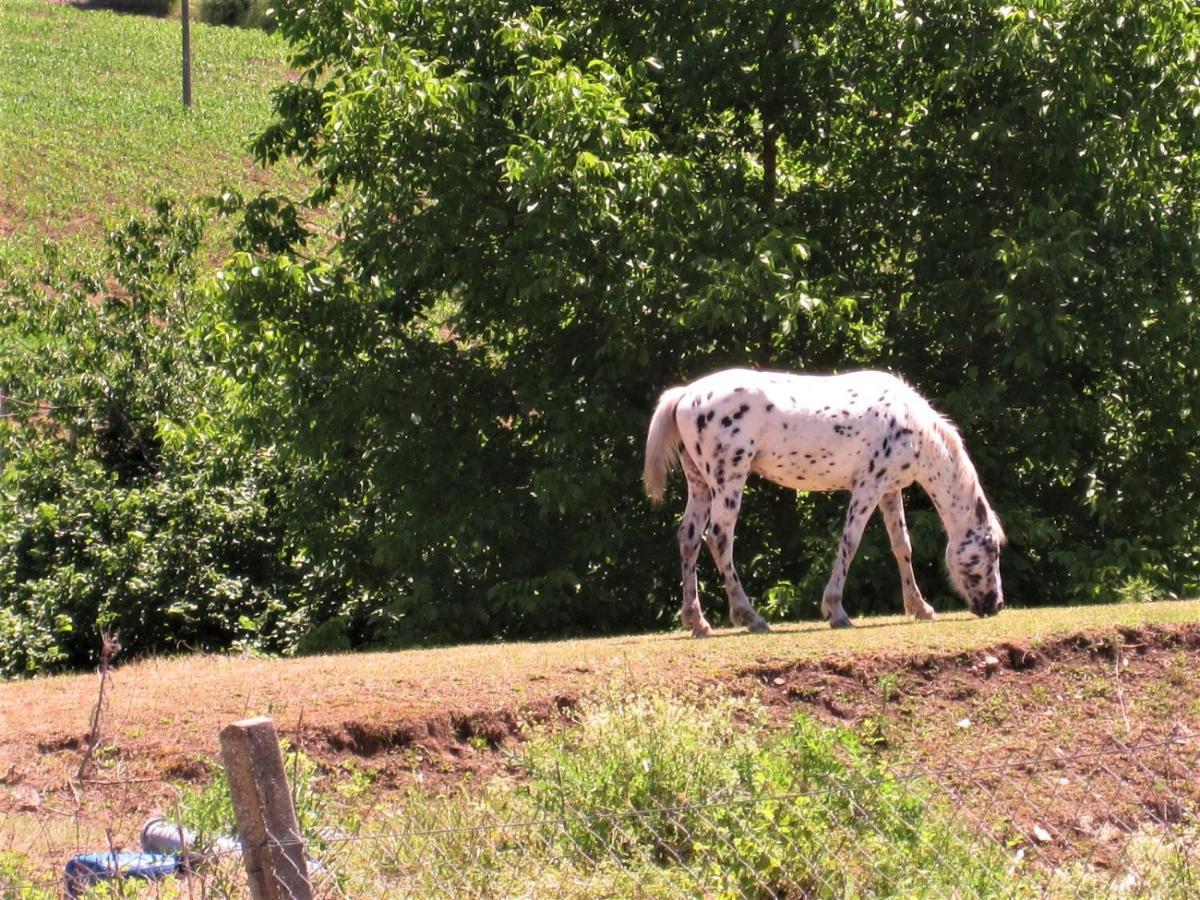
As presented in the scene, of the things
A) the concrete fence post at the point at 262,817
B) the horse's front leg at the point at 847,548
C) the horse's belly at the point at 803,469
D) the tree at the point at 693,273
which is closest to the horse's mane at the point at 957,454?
the horse's front leg at the point at 847,548

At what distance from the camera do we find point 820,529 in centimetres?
1504

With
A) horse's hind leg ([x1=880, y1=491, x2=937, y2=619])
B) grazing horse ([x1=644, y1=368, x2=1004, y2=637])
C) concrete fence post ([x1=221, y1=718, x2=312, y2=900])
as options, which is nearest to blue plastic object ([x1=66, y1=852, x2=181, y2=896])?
concrete fence post ([x1=221, y1=718, x2=312, y2=900])

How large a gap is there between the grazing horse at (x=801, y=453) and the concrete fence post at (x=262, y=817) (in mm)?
6595

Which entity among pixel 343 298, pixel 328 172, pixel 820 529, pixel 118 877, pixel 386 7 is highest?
pixel 386 7

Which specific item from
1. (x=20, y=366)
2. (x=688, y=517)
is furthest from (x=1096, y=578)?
(x=20, y=366)

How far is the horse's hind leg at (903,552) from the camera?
39.3 feet

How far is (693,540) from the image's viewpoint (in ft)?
38.2

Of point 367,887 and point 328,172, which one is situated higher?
point 328,172

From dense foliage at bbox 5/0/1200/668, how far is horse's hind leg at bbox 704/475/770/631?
88.0 inches

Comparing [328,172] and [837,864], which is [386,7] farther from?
[837,864]

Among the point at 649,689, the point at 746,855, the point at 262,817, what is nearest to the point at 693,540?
the point at 649,689

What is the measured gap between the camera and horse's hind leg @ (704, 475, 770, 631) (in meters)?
11.4

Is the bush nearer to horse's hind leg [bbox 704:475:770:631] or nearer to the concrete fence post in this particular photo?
horse's hind leg [bbox 704:475:770:631]

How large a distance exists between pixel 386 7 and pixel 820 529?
22.9 feet
